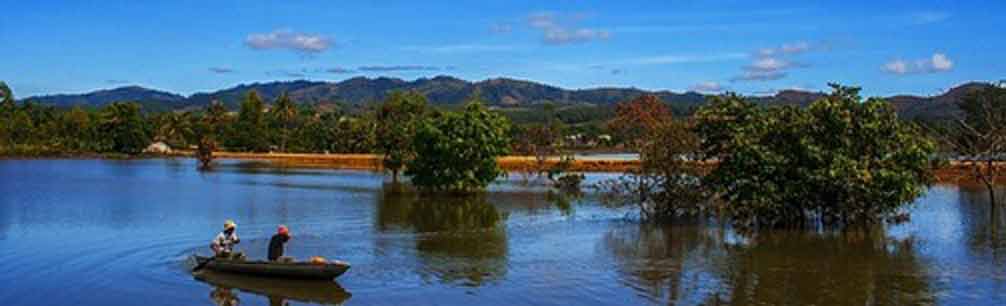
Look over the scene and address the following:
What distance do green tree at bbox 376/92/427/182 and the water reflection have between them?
28.6 feet

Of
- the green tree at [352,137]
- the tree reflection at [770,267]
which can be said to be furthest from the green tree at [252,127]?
the tree reflection at [770,267]

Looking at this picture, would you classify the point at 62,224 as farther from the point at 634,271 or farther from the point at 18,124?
the point at 18,124

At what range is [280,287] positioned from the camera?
2528 centimetres

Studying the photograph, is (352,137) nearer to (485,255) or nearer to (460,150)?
(460,150)

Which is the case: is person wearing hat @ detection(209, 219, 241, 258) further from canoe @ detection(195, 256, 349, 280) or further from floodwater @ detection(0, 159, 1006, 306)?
floodwater @ detection(0, 159, 1006, 306)

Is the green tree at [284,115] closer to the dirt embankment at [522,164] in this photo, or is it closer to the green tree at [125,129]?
the green tree at [125,129]

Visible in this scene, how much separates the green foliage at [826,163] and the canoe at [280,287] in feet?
60.0

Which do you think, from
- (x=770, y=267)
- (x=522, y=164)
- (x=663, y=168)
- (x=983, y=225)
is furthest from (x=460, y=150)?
(x=522, y=164)

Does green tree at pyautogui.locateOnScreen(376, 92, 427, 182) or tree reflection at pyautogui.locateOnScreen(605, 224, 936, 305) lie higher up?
green tree at pyautogui.locateOnScreen(376, 92, 427, 182)

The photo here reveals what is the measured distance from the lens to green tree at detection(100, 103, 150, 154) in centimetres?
13262

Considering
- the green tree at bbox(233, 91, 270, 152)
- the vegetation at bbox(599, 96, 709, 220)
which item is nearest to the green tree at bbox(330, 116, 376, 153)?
the green tree at bbox(233, 91, 270, 152)

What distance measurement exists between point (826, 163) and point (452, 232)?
14210mm

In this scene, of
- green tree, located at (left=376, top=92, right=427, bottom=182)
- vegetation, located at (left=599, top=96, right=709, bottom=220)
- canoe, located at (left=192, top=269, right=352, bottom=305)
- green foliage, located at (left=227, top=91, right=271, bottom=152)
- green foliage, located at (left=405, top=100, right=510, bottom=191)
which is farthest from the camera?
green foliage, located at (left=227, top=91, right=271, bottom=152)

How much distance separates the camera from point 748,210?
37.2 m
